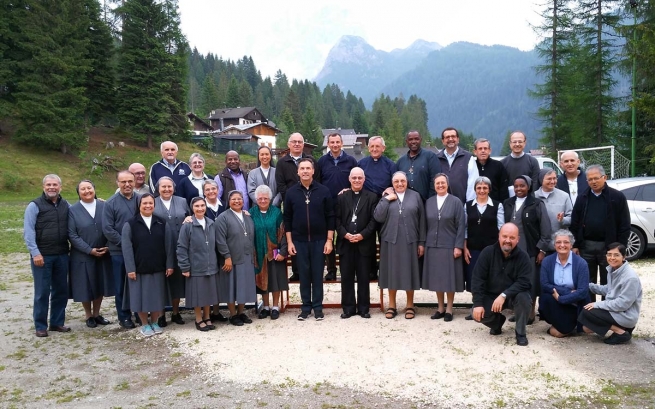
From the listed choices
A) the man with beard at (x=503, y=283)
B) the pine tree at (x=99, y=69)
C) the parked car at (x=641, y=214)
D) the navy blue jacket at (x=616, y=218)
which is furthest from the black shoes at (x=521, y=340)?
the pine tree at (x=99, y=69)

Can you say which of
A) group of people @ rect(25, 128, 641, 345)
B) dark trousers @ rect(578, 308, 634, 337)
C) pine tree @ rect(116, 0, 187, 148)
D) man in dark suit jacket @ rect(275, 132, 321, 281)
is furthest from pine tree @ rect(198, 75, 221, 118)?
dark trousers @ rect(578, 308, 634, 337)

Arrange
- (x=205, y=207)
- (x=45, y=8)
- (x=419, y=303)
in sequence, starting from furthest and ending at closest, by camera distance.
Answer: (x=45, y=8), (x=419, y=303), (x=205, y=207)

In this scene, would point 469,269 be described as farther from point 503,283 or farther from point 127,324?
point 127,324

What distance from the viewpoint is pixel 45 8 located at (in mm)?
34875

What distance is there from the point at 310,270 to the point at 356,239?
0.82 meters

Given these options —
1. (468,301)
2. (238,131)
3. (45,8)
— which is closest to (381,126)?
(238,131)

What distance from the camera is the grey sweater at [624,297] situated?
5660 mm

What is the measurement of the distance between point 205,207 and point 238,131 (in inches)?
2647

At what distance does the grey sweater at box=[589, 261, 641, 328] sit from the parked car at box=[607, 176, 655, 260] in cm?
558

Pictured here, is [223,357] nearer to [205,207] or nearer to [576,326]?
[205,207]

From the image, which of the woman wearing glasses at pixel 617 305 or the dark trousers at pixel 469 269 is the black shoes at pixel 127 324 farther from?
the woman wearing glasses at pixel 617 305

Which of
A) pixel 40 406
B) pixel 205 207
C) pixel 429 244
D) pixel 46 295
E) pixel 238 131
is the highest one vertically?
pixel 238 131

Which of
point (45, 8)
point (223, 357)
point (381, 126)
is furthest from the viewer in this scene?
point (381, 126)

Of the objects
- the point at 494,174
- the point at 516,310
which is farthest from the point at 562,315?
the point at 494,174
